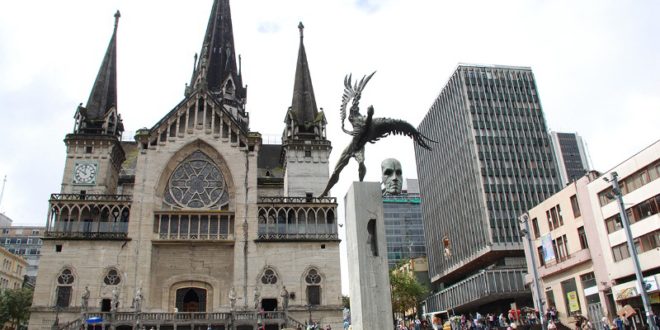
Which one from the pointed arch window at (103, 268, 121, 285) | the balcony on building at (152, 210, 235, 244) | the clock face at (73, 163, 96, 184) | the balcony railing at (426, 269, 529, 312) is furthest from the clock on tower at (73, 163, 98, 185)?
the balcony railing at (426, 269, 529, 312)

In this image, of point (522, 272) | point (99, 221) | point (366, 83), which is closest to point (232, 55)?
point (99, 221)

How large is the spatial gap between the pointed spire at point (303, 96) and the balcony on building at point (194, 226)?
1409cm

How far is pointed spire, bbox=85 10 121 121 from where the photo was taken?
52906mm

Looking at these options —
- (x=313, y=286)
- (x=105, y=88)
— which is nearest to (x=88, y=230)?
(x=105, y=88)

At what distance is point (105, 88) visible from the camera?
55.5 meters

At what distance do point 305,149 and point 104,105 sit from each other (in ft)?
71.7

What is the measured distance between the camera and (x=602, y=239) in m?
38.7

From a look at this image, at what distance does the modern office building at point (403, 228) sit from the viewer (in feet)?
462

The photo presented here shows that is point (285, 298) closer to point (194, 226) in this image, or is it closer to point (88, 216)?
point (194, 226)

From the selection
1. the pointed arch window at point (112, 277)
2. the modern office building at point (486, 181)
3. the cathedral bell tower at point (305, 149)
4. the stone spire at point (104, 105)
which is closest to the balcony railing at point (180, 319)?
the pointed arch window at point (112, 277)

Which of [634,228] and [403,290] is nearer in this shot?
[634,228]

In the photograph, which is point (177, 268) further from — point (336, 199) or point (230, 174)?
point (336, 199)

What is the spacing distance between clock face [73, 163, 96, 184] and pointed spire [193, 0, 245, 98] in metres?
20.2

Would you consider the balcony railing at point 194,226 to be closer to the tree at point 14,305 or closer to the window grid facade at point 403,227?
the tree at point 14,305
